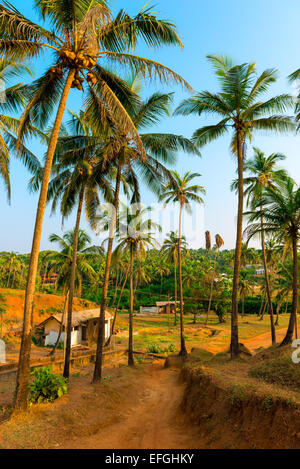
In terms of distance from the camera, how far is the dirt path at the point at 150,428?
23.8 ft

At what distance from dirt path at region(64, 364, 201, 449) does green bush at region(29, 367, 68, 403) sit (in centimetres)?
202

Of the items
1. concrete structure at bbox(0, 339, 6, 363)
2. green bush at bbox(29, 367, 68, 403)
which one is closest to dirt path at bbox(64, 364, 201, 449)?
green bush at bbox(29, 367, 68, 403)

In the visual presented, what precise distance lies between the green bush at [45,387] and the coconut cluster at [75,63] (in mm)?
9745

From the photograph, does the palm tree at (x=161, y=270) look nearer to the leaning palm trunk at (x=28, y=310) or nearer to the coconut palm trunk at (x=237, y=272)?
the coconut palm trunk at (x=237, y=272)

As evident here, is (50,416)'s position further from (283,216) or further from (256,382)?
(283,216)

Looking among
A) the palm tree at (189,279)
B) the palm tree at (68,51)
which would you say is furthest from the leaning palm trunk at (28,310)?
the palm tree at (189,279)

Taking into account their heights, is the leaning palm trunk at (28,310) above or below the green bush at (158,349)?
above

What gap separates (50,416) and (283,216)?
48.7 feet

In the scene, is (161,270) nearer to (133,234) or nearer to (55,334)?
(55,334)

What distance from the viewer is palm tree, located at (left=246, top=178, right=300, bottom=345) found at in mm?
15734

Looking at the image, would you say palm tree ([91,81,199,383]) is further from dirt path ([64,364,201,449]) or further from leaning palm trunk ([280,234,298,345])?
leaning palm trunk ([280,234,298,345])

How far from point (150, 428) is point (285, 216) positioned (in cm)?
1299

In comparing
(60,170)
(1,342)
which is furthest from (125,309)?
(60,170)
